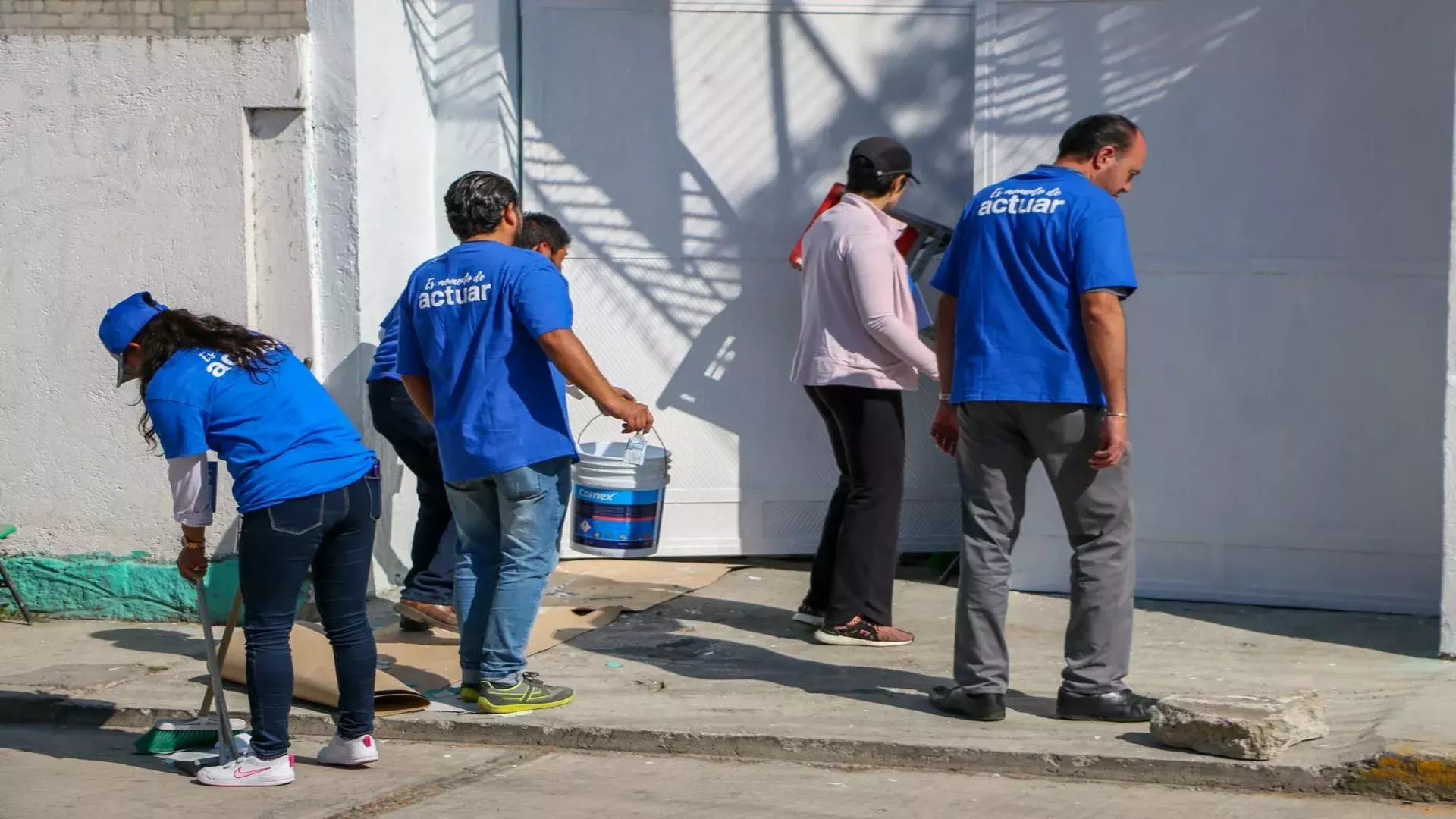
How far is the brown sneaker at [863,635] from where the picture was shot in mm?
6352

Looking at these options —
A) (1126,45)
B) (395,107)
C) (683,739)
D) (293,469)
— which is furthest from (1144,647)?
(395,107)

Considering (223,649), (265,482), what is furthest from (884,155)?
(223,649)

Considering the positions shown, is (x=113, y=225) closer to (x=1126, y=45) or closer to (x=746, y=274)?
(x=746, y=274)

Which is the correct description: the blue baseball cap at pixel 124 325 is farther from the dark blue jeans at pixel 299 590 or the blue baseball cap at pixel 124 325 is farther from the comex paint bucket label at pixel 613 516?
the comex paint bucket label at pixel 613 516

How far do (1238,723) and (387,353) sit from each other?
3600 mm

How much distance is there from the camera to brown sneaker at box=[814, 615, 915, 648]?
6.35m

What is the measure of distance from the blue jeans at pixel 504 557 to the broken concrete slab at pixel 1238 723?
6.49 ft

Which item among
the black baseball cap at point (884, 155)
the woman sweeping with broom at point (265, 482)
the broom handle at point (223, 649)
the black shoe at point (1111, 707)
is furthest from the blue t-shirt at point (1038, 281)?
the broom handle at point (223, 649)

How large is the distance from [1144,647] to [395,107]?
12.8ft

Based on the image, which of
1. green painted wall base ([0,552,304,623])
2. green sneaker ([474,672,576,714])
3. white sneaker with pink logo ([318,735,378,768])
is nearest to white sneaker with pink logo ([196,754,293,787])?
white sneaker with pink logo ([318,735,378,768])

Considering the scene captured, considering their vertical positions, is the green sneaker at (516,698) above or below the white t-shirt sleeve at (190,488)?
below

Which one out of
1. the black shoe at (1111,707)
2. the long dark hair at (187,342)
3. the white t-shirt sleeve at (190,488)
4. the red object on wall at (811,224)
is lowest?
the black shoe at (1111,707)

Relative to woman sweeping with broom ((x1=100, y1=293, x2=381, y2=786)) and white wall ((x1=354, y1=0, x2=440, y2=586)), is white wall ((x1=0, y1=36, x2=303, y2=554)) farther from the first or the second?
woman sweeping with broom ((x1=100, y1=293, x2=381, y2=786))

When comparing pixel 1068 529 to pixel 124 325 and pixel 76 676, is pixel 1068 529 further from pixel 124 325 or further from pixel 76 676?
pixel 76 676
